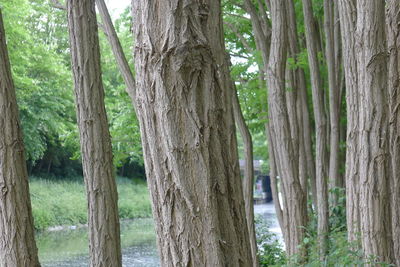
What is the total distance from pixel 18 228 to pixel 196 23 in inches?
147

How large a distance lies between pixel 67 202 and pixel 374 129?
2580 cm

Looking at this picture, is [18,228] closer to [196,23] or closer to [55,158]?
[196,23]

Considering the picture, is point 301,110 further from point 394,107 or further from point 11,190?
point 11,190

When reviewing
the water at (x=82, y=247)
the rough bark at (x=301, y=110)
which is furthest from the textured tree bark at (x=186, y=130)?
the water at (x=82, y=247)

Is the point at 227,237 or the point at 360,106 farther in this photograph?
the point at 360,106

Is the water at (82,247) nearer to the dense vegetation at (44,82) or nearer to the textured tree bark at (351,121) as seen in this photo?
the dense vegetation at (44,82)

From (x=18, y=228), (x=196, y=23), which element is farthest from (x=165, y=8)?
(x=18, y=228)

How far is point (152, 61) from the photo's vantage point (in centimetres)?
239

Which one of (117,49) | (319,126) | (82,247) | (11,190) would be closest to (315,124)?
(319,126)

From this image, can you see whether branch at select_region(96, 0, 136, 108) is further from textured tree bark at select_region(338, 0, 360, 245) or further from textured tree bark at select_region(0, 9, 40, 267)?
textured tree bark at select_region(338, 0, 360, 245)

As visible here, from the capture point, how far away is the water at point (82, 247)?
54.7ft

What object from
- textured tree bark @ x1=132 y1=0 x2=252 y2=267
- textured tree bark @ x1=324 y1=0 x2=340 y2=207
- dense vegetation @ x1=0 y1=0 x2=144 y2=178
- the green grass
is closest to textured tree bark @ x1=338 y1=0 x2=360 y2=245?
textured tree bark @ x1=324 y1=0 x2=340 y2=207

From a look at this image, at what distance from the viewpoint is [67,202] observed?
98.1 ft

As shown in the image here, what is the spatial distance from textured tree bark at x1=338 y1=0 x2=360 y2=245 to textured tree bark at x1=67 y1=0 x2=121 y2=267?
2440 mm
